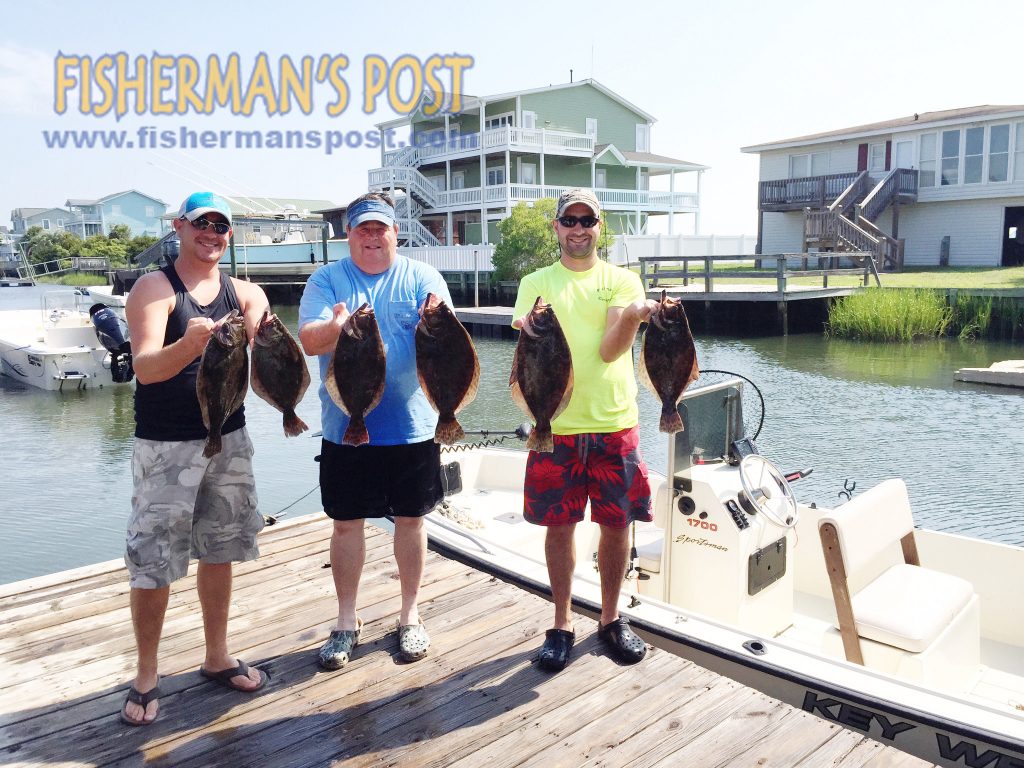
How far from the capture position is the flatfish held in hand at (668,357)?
3018 mm

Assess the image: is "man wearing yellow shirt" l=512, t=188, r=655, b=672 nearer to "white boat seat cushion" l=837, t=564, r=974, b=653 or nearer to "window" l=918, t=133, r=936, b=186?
"white boat seat cushion" l=837, t=564, r=974, b=653

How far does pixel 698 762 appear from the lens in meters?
2.83

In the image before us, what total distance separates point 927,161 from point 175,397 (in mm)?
33487

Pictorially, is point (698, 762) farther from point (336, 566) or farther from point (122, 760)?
A: point (122, 760)

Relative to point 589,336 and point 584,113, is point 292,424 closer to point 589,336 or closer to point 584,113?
point 589,336

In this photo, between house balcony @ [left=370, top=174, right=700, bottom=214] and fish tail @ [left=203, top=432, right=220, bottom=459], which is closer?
fish tail @ [left=203, top=432, right=220, bottom=459]

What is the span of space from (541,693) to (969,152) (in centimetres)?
3255

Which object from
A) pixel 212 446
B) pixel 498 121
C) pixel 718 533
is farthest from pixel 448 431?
pixel 498 121

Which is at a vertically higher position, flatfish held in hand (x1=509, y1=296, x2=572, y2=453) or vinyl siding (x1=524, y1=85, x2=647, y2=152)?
vinyl siding (x1=524, y1=85, x2=647, y2=152)

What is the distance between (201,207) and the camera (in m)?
2.84

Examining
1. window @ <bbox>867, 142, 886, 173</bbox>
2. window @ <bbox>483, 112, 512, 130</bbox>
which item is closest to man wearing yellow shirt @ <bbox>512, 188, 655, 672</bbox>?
window @ <bbox>867, 142, 886, 173</bbox>

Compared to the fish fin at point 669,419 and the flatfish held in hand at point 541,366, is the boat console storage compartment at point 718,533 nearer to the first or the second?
the fish fin at point 669,419

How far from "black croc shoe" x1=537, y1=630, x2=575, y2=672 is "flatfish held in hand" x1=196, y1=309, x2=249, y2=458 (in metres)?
1.60

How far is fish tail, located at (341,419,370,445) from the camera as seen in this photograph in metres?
3.04
